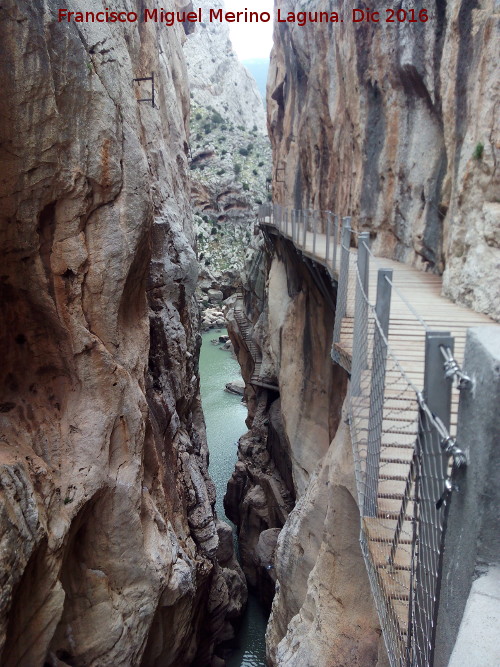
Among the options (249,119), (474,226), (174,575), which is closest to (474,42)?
(474,226)

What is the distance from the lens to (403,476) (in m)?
3.99

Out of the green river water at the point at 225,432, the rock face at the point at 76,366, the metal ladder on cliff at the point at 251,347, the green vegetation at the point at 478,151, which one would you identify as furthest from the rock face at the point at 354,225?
the rock face at the point at 76,366

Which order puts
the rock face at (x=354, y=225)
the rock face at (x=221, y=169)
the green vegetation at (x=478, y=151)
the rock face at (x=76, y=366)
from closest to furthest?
the rock face at (x=76, y=366)
the rock face at (x=354, y=225)
the green vegetation at (x=478, y=151)
the rock face at (x=221, y=169)

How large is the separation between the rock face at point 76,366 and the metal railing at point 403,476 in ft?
10.3

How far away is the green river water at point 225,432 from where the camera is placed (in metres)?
12.5

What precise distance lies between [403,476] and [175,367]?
22.1 ft

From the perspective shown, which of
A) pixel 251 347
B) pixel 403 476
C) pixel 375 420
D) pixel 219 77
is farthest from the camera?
pixel 219 77

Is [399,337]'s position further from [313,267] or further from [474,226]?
[313,267]

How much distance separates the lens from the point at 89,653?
6.45m

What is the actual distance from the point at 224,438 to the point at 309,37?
1623 centimetres

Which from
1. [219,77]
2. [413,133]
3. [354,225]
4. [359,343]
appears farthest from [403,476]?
[219,77]

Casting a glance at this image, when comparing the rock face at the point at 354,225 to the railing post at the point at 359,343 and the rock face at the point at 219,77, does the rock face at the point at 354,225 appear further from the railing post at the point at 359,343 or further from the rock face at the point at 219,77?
the rock face at the point at 219,77

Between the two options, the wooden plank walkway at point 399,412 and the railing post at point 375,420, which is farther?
the railing post at point 375,420

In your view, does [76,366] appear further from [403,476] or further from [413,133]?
[413,133]
